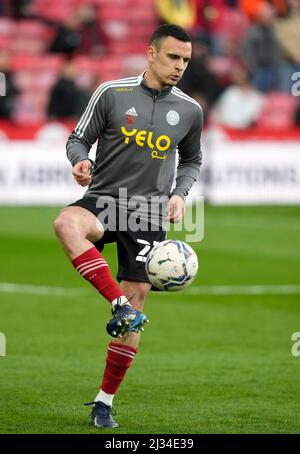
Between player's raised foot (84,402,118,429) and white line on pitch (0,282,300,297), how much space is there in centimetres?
601

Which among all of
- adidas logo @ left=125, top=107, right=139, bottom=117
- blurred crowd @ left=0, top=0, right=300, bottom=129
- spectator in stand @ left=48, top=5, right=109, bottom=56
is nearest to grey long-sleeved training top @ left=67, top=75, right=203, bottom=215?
adidas logo @ left=125, top=107, right=139, bottom=117

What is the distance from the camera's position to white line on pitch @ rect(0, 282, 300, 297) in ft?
43.9

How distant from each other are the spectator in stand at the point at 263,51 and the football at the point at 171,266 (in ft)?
59.1

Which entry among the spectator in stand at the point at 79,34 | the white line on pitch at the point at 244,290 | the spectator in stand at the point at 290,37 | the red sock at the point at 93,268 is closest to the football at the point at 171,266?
the red sock at the point at 93,268

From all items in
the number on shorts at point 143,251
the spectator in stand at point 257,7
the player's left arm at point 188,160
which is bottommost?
the number on shorts at point 143,251

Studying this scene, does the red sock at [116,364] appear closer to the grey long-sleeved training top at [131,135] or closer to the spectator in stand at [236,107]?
the grey long-sleeved training top at [131,135]

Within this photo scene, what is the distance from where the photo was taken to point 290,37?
25359 millimetres

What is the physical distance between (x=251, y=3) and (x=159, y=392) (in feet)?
60.5

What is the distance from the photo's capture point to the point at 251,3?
2553 cm

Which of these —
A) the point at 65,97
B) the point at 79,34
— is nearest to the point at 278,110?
the point at 79,34

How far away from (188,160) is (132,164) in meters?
0.62

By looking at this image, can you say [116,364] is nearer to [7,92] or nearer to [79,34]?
[7,92]

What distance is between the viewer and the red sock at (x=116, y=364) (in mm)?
7336

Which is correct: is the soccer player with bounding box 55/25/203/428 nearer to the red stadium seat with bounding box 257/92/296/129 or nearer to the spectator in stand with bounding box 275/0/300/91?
the red stadium seat with bounding box 257/92/296/129
